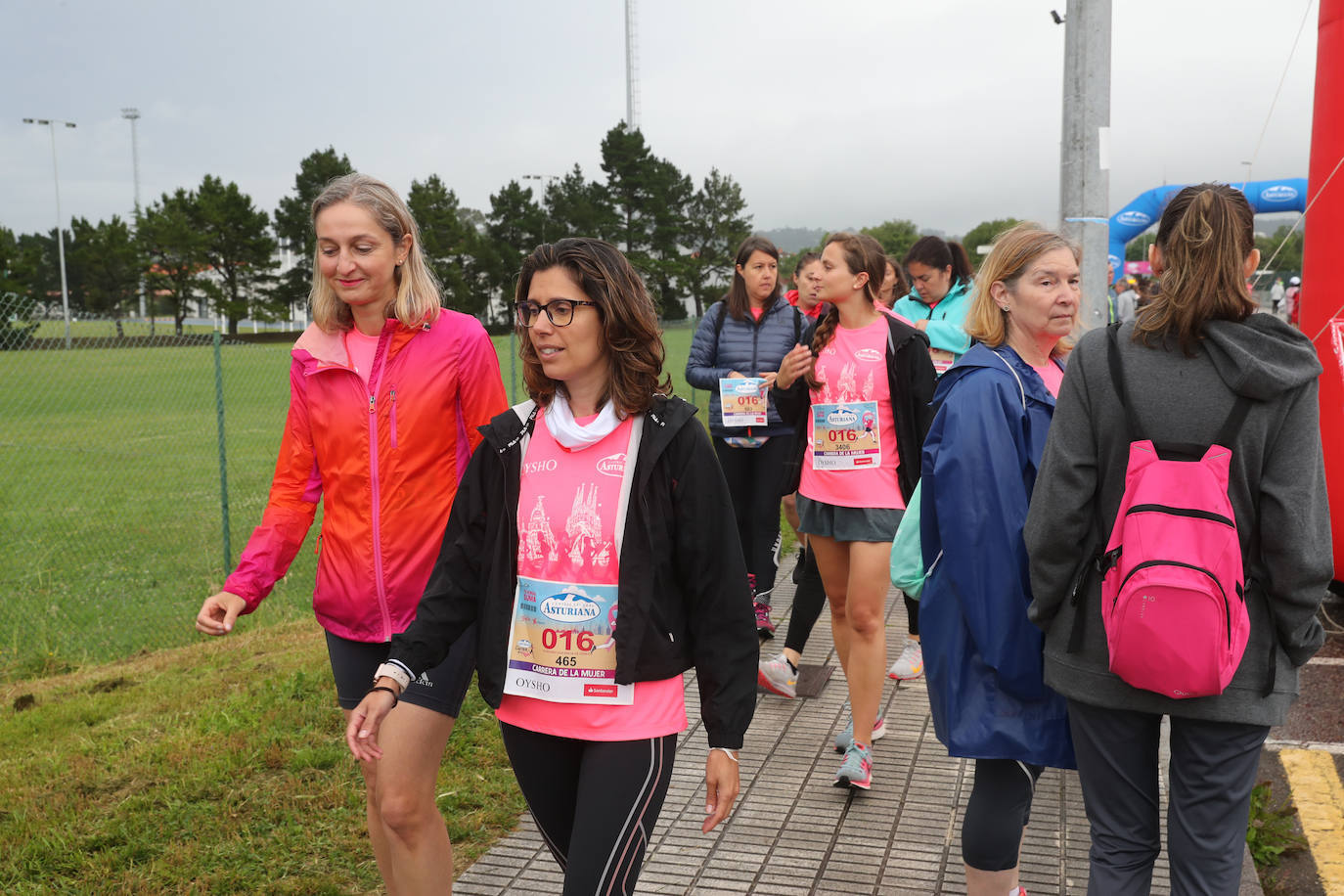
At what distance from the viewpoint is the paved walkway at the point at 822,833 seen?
12.2 feet

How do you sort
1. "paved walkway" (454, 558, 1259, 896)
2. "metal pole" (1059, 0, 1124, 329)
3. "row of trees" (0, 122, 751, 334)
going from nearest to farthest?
"paved walkway" (454, 558, 1259, 896) < "metal pole" (1059, 0, 1124, 329) < "row of trees" (0, 122, 751, 334)

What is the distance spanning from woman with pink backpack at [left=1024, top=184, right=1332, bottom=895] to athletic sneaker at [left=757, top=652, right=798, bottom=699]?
2.93 m

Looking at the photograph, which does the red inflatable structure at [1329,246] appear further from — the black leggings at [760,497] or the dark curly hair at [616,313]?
the dark curly hair at [616,313]

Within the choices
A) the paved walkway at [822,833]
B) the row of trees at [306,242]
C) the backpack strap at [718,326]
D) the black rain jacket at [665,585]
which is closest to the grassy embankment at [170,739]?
the paved walkway at [822,833]

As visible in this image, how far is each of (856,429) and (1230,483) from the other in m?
2.44

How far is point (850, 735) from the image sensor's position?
487 centimetres

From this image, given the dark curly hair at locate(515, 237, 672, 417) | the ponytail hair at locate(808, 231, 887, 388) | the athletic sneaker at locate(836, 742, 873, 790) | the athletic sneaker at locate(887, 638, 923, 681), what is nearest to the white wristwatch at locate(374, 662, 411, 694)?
the dark curly hair at locate(515, 237, 672, 417)

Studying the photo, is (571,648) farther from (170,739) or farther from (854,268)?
(170,739)

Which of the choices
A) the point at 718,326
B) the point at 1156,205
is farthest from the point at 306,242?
the point at 718,326

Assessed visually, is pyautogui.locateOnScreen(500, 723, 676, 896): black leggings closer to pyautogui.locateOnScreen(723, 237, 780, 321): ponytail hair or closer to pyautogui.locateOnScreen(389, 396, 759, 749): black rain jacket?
pyautogui.locateOnScreen(389, 396, 759, 749): black rain jacket

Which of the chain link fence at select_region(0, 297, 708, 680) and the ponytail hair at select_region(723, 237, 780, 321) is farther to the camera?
the chain link fence at select_region(0, 297, 708, 680)

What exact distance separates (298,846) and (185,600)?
543 centimetres

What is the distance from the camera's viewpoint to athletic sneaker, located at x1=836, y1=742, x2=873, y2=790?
438 centimetres

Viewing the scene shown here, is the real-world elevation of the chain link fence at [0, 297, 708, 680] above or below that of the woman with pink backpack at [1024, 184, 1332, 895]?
below
